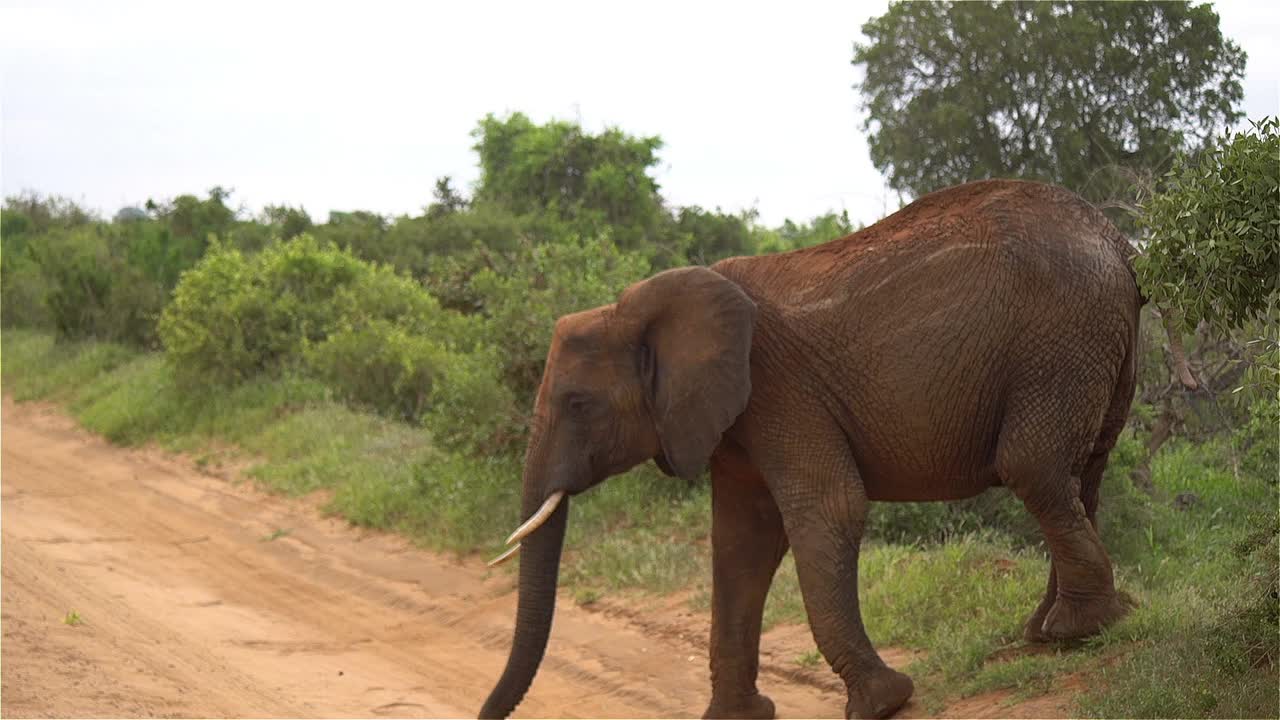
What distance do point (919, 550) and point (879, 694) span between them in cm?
290

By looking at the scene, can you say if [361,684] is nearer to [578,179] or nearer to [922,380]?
[922,380]

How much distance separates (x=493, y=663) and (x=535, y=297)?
3.88 m

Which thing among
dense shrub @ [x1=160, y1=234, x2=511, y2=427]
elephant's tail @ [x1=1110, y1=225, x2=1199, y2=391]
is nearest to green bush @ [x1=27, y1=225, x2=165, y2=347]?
dense shrub @ [x1=160, y1=234, x2=511, y2=427]

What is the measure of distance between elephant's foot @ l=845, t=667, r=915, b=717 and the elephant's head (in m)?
1.24

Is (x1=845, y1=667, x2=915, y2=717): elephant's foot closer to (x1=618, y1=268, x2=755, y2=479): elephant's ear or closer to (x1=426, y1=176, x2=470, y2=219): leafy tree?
(x1=618, y1=268, x2=755, y2=479): elephant's ear

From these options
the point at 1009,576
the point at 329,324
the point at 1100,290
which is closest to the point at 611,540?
the point at 1009,576

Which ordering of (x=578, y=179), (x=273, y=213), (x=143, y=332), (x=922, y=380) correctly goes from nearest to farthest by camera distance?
1. (x=922, y=380)
2. (x=143, y=332)
3. (x=578, y=179)
4. (x=273, y=213)

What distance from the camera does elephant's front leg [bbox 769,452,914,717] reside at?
20.6 ft

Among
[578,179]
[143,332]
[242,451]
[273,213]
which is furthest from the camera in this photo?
[273,213]

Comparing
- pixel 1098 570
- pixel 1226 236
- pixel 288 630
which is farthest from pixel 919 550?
pixel 288 630

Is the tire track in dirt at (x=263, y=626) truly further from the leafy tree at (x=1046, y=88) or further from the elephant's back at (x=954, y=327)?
the leafy tree at (x=1046, y=88)

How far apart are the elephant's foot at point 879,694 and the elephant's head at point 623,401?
124 cm

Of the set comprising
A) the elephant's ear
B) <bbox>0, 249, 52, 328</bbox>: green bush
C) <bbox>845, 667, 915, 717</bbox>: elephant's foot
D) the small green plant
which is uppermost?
<bbox>0, 249, 52, 328</bbox>: green bush

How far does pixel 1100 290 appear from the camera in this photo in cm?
648
